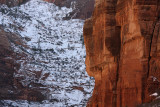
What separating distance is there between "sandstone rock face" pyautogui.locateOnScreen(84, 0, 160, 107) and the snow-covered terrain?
2246 inches

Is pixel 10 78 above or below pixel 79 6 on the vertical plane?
below

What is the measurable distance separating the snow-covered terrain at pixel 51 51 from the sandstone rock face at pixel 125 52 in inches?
2246

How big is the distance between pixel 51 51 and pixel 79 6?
42.6 m

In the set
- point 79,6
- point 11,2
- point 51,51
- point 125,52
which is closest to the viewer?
point 125,52

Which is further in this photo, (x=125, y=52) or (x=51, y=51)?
(x=51, y=51)

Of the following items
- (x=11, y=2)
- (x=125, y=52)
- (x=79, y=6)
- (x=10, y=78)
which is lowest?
(x=10, y=78)

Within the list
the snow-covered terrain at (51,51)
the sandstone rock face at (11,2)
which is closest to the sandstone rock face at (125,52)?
the snow-covered terrain at (51,51)

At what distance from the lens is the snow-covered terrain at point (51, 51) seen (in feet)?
270

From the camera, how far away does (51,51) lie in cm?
10438

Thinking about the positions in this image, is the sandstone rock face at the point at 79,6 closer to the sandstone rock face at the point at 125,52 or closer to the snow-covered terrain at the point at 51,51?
the snow-covered terrain at the point at 51,51

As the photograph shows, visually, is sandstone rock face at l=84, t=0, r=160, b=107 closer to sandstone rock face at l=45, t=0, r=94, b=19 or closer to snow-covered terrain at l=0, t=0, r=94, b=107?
snow-covered terrain at l=0, t=0, r=94, b=107

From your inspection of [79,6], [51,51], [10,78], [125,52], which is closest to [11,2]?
[79,6]

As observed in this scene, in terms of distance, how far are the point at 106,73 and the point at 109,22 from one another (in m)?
2.64

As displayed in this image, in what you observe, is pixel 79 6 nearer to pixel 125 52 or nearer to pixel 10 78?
pixel 10 78
